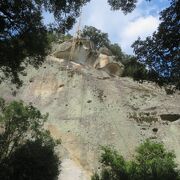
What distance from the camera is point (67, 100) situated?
35.1 m

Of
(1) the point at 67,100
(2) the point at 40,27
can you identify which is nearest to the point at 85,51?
(1) the point at 67,100

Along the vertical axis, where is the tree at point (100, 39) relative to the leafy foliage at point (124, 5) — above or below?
above

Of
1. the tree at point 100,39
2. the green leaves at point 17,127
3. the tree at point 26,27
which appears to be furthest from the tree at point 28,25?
the tree at point 100,39

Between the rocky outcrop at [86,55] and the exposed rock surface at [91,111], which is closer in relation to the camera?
the exposed rock surface at [91,111]

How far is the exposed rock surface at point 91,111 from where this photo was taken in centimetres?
2894

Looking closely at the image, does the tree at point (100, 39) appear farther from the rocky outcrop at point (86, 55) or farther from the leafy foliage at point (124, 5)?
the leafy foliage at point (124, 5)

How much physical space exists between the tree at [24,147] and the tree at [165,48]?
1320 centimetres

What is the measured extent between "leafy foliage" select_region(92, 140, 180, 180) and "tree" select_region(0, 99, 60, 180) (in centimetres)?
327

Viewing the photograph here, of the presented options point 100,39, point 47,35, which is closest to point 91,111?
point 47,35

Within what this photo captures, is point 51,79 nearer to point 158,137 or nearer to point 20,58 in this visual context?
point 158,137

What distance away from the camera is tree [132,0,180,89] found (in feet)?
41.2

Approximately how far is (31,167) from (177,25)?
48.8 feet

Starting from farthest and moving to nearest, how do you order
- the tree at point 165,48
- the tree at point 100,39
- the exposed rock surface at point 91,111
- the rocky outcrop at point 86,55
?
1. the tree at point 100,39
2. the rocky outcrop at point 86,55
3. the exposed rock surface at point 91,111
4. the tree at point 165,48

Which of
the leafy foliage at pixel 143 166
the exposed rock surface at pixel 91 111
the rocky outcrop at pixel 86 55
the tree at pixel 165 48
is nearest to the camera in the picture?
the tree at pixel 165 48
